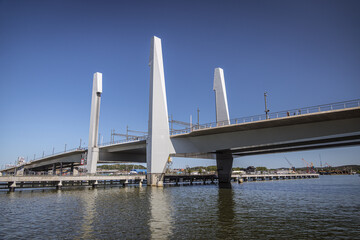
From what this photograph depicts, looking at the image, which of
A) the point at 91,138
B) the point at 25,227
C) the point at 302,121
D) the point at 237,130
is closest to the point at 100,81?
the point at 91,138

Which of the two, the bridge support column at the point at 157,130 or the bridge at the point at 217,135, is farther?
the bridge support column at the point at 157,130

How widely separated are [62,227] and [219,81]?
185 ft

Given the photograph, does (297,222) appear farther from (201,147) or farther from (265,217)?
(201,147)

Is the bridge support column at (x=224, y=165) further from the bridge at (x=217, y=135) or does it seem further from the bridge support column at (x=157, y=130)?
the bridge support column at (x=157, y=130)

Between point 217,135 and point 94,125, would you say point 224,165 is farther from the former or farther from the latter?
point 94,125

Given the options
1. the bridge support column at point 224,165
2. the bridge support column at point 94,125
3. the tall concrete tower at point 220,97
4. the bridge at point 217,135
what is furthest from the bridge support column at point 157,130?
the bridge support column at point 94,125

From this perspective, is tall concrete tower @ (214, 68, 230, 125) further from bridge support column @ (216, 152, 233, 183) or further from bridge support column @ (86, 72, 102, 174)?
bridge support column @ (86, 72, 102, 174)

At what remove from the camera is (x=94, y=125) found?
2763 inches

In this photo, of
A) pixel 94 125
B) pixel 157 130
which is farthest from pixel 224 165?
pixel 94 125

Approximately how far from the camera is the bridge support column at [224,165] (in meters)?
65.9

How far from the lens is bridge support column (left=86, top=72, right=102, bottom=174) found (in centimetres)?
6794

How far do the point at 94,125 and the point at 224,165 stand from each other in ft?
130

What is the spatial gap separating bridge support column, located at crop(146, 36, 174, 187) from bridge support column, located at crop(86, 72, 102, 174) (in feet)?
72.4

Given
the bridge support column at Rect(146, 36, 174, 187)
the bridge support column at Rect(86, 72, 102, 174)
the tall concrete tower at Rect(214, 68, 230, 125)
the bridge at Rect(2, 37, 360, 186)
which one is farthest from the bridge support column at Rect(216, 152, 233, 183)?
the bridge support column at Rect(86, 72, 102, 174)
